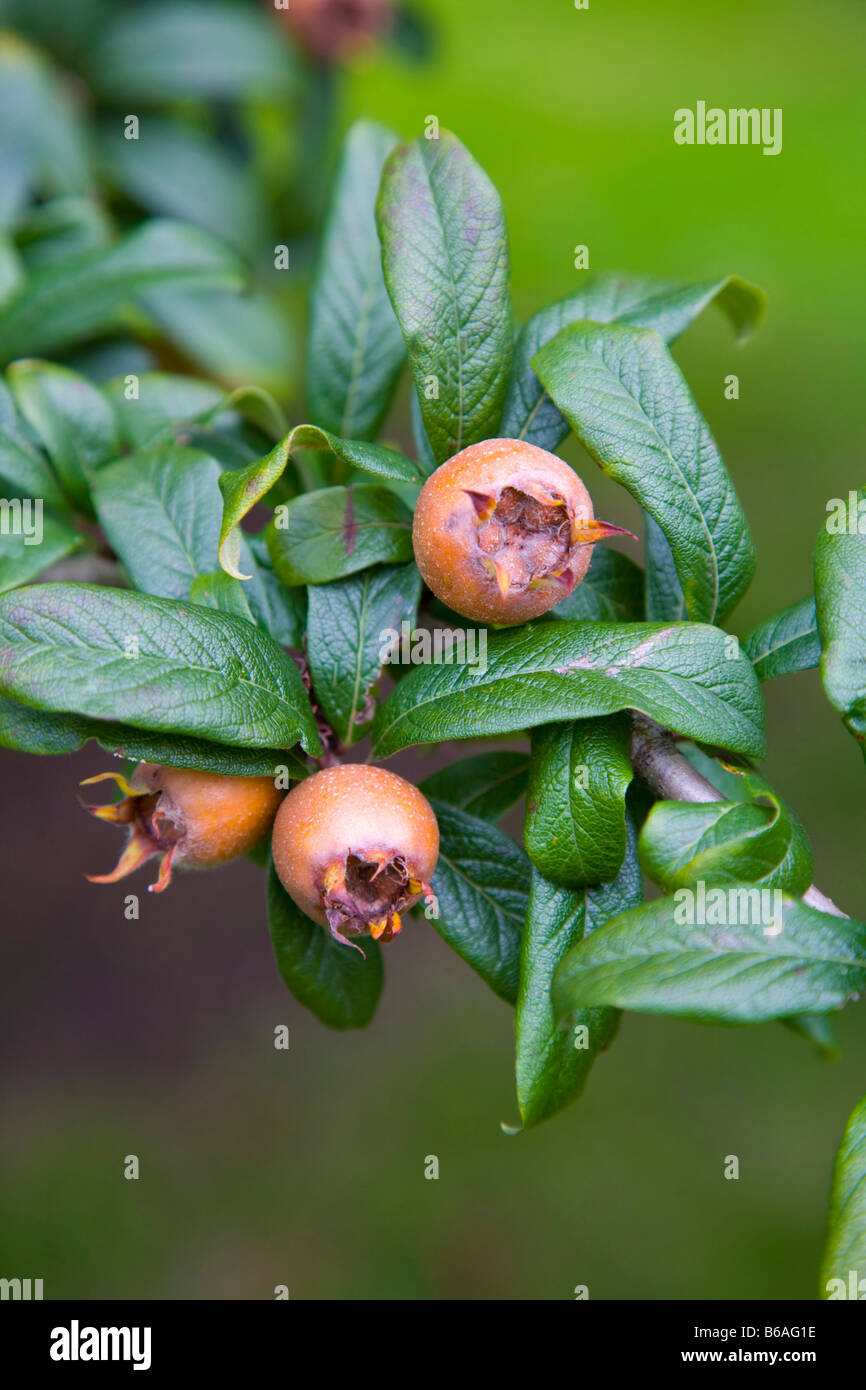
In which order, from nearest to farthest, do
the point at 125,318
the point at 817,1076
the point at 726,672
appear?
the point at 726,672
the point at 125,318
the point at 817,1076

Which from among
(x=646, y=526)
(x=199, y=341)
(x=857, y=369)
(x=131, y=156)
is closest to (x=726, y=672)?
(x=646, y=526)

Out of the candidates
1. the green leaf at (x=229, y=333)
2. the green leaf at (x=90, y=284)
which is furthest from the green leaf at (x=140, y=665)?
the green leaf at (x=229, y=333)

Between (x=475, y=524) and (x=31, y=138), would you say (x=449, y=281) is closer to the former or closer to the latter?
(x=475, y=524)

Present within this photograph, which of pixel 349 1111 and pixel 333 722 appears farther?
pixel 349 1111

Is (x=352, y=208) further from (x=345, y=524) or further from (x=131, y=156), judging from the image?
(x=131, y=156)

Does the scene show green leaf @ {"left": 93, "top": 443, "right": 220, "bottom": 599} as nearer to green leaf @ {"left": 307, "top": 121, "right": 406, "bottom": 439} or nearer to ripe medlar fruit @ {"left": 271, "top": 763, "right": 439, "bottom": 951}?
green leaf @ {"left": 307, "top": 121, "right": 406, "bottom": 439}

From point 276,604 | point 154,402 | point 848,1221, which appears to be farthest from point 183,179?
point 848,1221

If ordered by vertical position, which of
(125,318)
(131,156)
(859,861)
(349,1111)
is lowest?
(349,1111)

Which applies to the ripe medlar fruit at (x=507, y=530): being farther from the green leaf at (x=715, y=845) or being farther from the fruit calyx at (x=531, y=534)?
the green leaf at (x=715, y=845)
